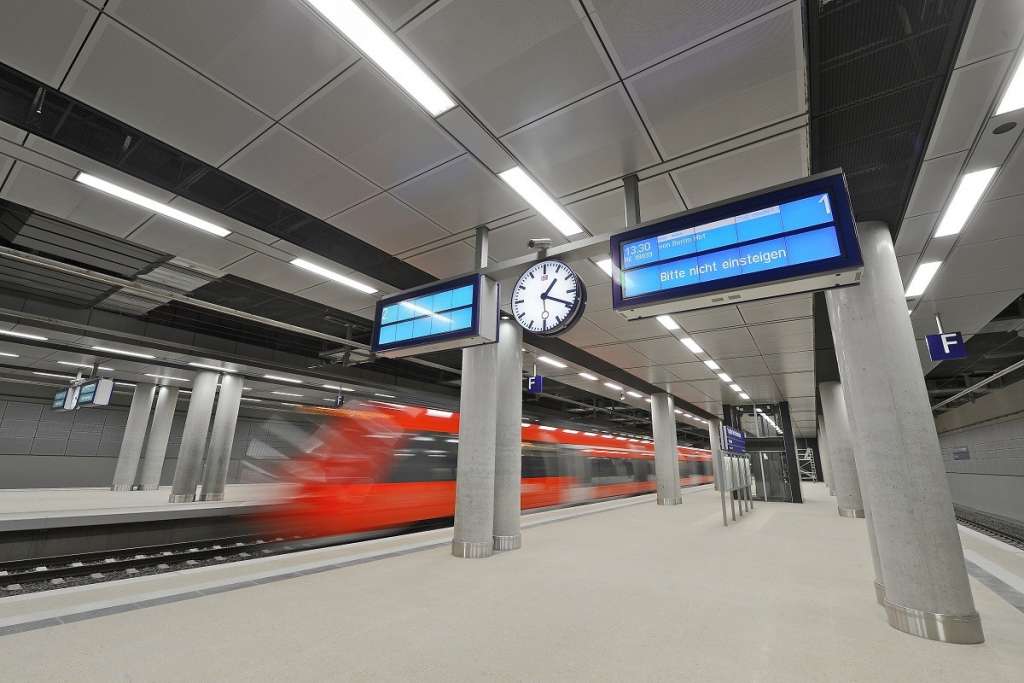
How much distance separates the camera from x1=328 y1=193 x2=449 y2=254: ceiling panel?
4883 mm

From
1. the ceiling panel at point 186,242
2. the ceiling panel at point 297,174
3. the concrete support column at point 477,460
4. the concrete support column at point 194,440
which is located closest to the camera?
the ceiling panel at point 297,174

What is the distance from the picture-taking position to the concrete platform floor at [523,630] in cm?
272

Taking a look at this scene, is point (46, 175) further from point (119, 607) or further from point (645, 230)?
point (645, 230)

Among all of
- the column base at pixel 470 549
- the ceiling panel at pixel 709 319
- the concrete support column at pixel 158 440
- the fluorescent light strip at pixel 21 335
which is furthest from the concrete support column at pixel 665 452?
the concrete support column at pixel 158 440

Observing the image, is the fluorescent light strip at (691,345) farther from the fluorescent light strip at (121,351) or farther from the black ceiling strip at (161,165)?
the fluorescent light strip at (121,351)

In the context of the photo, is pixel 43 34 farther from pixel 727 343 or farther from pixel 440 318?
pixel 727 343

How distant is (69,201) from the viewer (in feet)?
15.8

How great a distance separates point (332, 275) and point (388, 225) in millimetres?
1760

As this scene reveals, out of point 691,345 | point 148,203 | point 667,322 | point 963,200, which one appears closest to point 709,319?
point 667,322

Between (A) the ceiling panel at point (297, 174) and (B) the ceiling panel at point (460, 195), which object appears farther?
(B) the ceiling panel at point (460, 195)

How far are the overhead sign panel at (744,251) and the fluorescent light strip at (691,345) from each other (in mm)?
6096

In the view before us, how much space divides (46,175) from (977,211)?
9.55 m

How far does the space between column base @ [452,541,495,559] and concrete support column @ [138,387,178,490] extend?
19094 mm

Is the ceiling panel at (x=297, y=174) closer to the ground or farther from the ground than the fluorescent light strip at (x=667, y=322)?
farther from the ground
